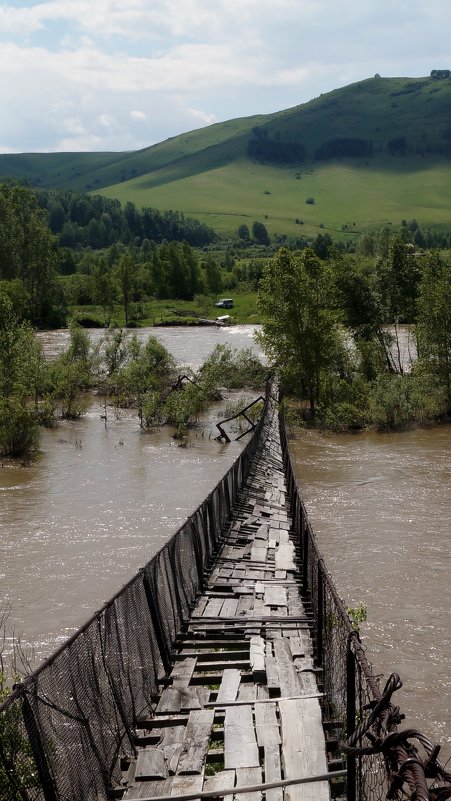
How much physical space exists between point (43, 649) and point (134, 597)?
19.6ft

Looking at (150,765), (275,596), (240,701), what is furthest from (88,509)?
(150,765)

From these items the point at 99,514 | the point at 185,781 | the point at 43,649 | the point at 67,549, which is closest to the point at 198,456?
the point at 99,514

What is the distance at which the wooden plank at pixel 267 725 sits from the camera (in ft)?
25.2

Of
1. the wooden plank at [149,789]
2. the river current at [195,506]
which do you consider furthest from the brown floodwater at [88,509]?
the wooden plank at [149,789]

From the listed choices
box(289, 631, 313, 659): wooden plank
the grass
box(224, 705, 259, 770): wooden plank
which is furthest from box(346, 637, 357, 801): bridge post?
the grass

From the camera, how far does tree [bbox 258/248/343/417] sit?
3850 centimetres

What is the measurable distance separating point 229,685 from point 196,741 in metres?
1.34

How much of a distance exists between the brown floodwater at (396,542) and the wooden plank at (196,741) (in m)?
4.00

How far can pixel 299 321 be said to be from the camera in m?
38.7

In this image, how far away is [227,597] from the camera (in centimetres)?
1277

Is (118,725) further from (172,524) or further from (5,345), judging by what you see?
(5,345)

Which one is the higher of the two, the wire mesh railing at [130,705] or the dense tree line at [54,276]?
the dense tree line at [54,276]

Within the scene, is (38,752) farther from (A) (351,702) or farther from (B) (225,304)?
(B) (225,304)

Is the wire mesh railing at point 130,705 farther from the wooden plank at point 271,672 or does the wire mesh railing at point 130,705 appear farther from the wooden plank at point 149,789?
the wooden plank at point 271,672
